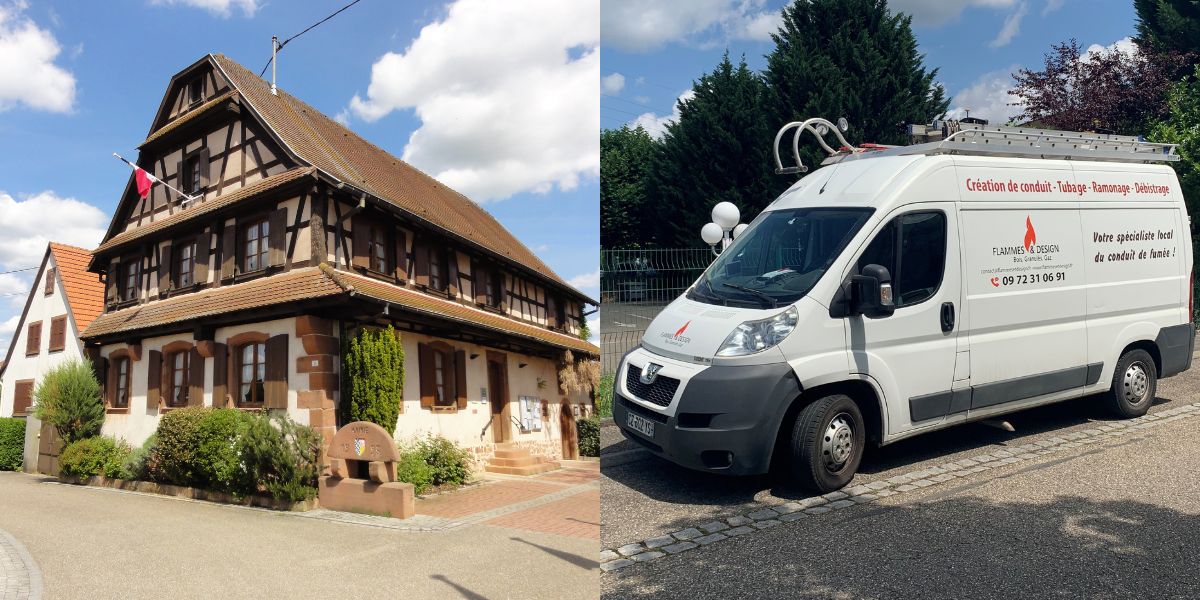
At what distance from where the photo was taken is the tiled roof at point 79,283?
2131 centimetres

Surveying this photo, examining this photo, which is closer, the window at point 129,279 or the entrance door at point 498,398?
the entrance door at point 498,398

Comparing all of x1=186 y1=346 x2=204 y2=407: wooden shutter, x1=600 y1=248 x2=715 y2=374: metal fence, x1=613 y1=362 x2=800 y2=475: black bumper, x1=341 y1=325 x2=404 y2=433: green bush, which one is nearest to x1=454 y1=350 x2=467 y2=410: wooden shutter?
x1=341 y1=325 x2=404 y2=433: green bush

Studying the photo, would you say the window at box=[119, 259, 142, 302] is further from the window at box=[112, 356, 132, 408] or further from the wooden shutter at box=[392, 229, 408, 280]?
the wooden shutter at box=[392, 229, 408, 280]

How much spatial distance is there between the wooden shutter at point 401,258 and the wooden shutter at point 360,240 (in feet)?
1.80

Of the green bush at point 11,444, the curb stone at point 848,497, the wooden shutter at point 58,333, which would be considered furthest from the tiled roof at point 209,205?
the curb stone at point 848,497

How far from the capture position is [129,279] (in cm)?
1719

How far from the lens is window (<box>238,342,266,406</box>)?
1202 centimetres

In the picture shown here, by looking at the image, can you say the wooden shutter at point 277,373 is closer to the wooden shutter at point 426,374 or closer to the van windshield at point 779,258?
the wooden shutter at point 426,374

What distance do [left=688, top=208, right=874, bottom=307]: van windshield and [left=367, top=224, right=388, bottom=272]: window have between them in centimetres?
847

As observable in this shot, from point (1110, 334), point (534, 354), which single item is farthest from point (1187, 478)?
point (534, 354)

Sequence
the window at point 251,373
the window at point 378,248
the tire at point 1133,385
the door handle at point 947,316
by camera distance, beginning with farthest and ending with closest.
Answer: the window at point 378,248
the window at point 251,373
the tire at point 1133,385
the door handle at point 947,316

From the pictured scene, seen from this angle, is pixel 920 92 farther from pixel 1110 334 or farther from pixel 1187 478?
pixel 1187 478

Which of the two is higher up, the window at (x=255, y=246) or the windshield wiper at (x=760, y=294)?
the window at (x=255, y=246)

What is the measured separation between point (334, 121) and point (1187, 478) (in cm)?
1908
